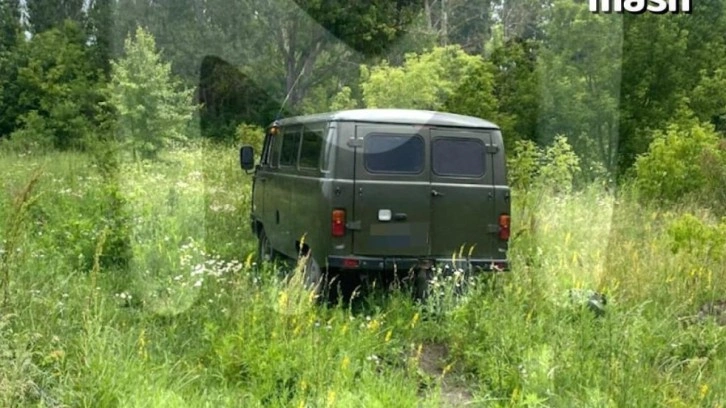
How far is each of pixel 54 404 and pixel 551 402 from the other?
2.89m

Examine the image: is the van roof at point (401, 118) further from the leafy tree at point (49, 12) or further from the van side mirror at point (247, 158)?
the leafy tree at point (49, 12)

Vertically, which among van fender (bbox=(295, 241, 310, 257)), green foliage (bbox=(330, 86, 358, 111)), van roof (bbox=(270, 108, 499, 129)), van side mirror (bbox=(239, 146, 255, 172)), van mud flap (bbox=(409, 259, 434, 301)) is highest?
green foliage (bbox=(330, 86, 358, 111))

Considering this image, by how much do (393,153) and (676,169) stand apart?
7417 millimetres

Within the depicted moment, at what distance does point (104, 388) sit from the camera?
4.46 meters

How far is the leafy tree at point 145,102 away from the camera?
24266 millimetres

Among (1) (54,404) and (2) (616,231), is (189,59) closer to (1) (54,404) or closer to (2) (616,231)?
(2) (616,231)

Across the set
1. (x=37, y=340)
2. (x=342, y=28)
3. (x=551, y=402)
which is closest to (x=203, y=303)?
(x=37, y=340)

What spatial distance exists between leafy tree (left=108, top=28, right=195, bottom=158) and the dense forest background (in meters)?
0.07

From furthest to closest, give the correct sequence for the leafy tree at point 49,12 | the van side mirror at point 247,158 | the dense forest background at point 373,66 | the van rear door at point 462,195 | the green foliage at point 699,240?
1. the leafy tree at point 49,12
2. the dense forest background at point 373,66
3. the van side mirror at point 247,158
4. the green foliage at point 699,240
5. the van rear door at point 462,195

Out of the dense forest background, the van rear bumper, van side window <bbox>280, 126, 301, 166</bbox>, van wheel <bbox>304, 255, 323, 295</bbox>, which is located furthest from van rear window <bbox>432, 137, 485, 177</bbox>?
the dense forest background

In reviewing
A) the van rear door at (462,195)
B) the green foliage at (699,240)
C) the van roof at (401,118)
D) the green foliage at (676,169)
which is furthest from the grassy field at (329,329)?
the green foliage at (676,169)

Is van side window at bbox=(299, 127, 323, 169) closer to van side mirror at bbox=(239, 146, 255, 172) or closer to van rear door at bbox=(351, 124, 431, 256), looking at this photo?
van rear door at bbox=(351, 124, 431, 256)

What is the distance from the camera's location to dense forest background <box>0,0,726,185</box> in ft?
68.3

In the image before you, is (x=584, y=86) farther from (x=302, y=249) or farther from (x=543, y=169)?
(x=302, y=249)
